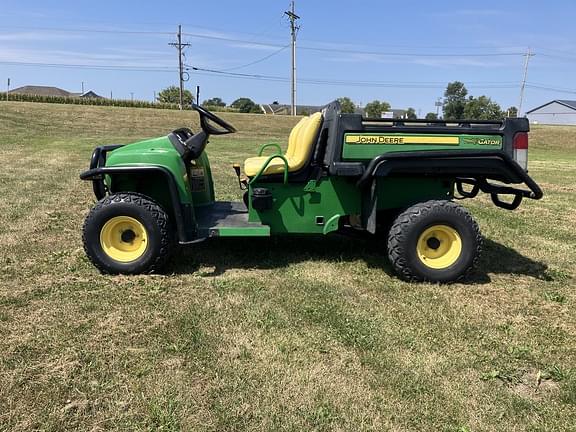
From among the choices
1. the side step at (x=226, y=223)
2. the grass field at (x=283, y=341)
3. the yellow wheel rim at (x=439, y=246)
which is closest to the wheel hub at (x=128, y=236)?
the grass field at (x=283, y=341)

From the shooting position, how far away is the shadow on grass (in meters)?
4.59

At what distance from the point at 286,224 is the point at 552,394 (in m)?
2.45

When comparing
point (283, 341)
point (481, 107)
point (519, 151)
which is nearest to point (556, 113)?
point (481, 107)

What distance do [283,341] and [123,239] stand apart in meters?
1.86

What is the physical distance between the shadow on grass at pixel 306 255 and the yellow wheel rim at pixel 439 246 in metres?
0.31

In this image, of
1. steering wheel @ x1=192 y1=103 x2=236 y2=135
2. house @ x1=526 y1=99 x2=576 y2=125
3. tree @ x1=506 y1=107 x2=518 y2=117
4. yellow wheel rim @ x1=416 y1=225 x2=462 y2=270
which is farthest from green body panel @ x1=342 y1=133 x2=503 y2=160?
house @ x1=526 y1=99 x2=576 y2=125

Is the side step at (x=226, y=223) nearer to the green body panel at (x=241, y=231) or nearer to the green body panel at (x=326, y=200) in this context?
the green body panel at (x=241, y=231)

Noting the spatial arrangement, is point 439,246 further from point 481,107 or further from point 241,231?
point 481,107

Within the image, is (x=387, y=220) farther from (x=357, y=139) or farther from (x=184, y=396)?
(x=184, y=396)

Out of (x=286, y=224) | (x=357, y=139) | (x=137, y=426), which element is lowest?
(x=137, y=426)

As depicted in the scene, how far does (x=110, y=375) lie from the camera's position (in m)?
2.71

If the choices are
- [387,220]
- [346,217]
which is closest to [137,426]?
[346,217]

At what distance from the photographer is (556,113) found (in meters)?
91.4

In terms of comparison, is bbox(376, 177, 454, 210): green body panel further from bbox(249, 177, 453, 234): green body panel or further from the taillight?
the taillight
